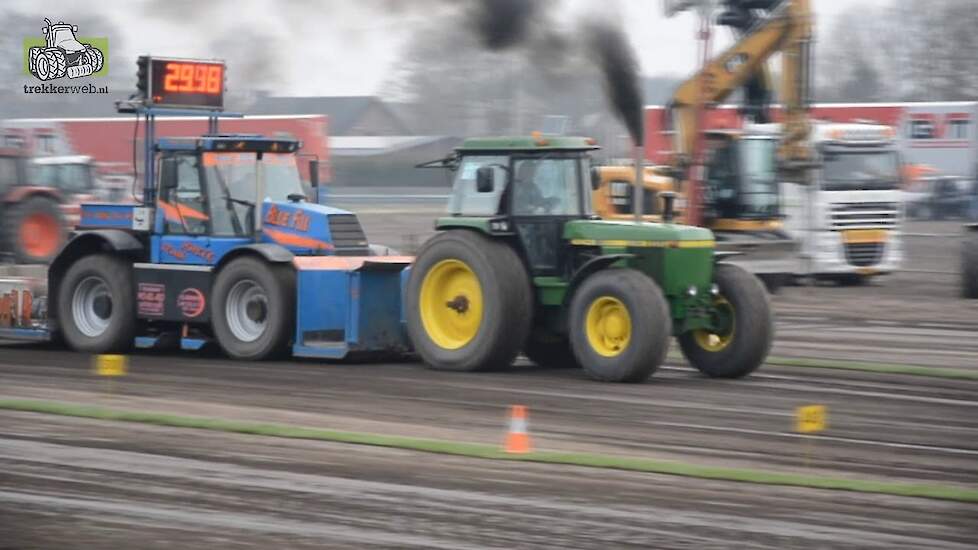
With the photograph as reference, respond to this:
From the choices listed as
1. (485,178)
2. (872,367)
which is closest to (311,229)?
(485,178)

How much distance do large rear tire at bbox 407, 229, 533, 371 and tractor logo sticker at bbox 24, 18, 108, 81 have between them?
1032 cm

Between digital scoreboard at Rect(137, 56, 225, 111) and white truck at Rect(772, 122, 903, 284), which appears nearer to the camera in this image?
digital scoreboard at Rect(137, 56, 225, 111)

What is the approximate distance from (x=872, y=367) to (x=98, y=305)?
27.1 feet

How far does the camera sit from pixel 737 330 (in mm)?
14141

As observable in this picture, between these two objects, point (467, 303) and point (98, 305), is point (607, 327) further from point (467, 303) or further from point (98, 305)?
point (98, 305)

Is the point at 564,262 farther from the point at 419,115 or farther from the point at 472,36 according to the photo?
the point at 419,115

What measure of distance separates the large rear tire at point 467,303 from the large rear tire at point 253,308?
133 centimetres

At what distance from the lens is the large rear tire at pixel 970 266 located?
2380 centimetres

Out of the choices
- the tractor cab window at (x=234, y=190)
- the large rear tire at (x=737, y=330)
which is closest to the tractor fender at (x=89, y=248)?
the tractor cab window at (x=234, y=190)

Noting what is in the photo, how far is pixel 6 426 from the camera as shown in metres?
10.9

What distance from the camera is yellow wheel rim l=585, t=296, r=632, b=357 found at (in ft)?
45.0

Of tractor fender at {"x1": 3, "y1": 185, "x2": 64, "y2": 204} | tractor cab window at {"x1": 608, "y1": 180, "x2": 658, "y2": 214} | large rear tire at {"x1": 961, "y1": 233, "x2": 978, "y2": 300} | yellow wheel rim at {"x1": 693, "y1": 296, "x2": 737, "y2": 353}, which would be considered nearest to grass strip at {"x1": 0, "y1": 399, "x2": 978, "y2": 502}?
yellow wheel rim at {"x1": 693, "y1": 296, "x2": 737, "y2": 353}

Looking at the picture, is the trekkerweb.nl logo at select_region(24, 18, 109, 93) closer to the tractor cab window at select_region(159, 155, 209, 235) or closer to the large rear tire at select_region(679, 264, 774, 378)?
the tractor cab window at select_region(159, 155, 209, 235)

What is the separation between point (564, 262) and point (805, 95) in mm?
11967
